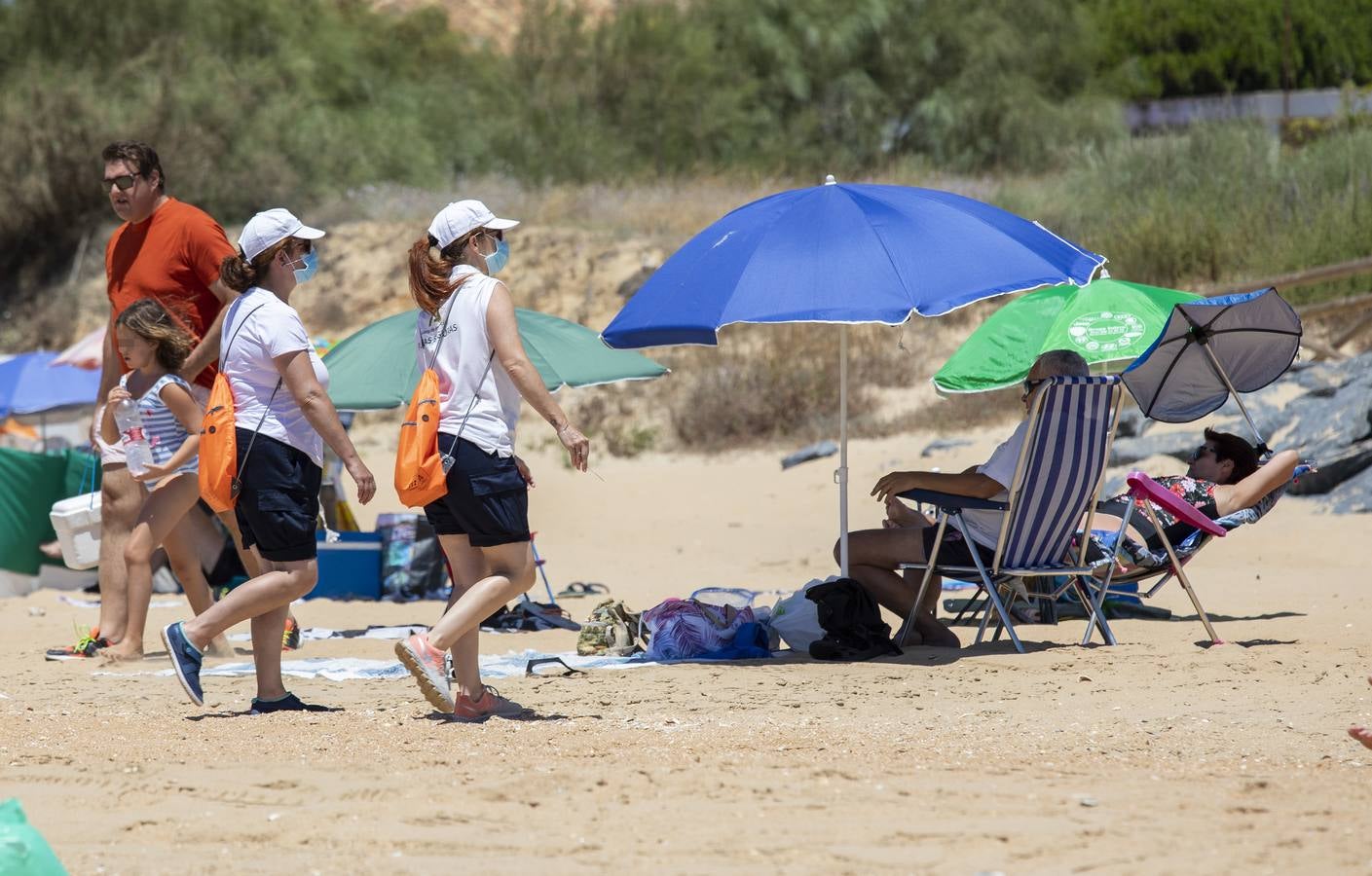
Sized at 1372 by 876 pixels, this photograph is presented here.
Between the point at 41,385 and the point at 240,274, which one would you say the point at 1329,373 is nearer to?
the point at 240,274

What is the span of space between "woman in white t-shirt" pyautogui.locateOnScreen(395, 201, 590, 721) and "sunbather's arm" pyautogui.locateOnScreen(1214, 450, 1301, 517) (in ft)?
11.4

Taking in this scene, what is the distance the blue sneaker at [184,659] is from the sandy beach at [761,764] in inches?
4.2

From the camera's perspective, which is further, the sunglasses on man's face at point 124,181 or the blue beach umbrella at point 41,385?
the blue beach umbrella at point 41,385

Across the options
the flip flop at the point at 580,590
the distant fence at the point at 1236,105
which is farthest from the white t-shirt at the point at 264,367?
the distant fence at the point at 1236,105

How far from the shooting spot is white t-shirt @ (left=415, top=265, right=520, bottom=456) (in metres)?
4.92

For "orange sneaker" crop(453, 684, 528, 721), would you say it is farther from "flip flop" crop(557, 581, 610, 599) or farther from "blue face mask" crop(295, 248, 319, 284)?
"flip flop" crop(557, 581, 610, 599)

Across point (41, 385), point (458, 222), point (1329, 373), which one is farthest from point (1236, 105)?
point (458, 222)

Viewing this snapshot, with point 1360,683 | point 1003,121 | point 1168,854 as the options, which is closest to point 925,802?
point 1168,854

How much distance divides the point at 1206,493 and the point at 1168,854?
416cm

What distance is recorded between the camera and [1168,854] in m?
3.33

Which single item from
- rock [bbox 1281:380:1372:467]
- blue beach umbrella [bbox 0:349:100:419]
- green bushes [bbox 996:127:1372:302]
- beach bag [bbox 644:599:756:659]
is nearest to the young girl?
beach bag [bbox 644:599:756:659]

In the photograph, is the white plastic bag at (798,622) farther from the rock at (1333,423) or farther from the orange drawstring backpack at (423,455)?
the rock at (1333,423)

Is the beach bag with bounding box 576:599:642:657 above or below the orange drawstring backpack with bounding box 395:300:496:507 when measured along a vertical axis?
below

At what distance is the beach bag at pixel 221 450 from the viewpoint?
5105 millimetres
